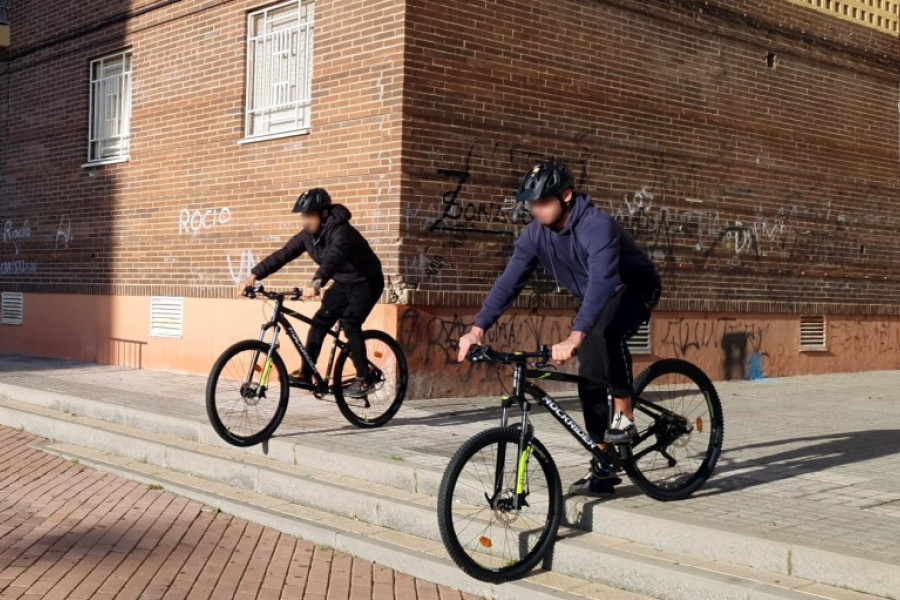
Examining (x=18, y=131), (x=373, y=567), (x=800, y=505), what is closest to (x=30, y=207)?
(x=18, y=131)

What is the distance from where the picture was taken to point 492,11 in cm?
1174

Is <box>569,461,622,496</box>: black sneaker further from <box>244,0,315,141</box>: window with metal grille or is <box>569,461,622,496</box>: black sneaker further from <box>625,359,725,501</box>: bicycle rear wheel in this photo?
<box>244,0,315,141</box>: window with metal grille

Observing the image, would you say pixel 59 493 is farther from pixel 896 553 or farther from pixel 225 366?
pixel 896 553

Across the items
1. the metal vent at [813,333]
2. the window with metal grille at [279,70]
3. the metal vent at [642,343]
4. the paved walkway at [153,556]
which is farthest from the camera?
the metal vent at [813,333]

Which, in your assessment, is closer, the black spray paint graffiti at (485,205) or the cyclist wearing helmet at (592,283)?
the cyclist wearing helmet at (592,283)

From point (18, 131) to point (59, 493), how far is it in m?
10.3

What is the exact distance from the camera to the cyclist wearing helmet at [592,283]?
5.77 metres

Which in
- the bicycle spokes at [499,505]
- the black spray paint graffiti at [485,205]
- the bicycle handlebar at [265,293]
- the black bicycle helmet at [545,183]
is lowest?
the bicycle spokes at [499,505]

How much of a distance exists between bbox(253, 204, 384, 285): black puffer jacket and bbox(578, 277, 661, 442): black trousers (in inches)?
114

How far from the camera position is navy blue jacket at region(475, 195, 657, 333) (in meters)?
5.72

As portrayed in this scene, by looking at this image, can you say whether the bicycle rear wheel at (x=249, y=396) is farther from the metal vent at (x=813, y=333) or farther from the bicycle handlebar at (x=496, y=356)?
the metal vent at (x=813, y=333)

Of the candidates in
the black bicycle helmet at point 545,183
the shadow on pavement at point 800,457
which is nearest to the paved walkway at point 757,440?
the shadow on pavement at point 800,457

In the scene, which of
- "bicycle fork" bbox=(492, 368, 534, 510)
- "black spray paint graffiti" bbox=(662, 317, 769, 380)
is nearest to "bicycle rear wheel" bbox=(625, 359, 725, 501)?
"bicycle fork" bbox=(492, 368, 534, 510)

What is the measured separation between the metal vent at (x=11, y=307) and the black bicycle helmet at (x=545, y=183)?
12.4 metres
